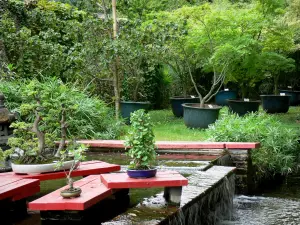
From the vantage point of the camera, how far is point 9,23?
11531 millimetres

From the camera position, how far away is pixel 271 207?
6.09 m

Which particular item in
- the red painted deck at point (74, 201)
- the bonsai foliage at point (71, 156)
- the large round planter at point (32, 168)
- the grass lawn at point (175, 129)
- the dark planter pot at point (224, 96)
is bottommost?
the grass lawn at point (175, 129)

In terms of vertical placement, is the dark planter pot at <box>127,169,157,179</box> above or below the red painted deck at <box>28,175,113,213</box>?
above

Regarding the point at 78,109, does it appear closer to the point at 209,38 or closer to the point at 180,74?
the point at 209,38

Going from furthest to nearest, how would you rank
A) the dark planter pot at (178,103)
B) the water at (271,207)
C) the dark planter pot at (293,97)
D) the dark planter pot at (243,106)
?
the dark planter pot at (293,97) → the dark planter pot at (243,106) → the dark planter pot at (178,103) → the water at (271,207)

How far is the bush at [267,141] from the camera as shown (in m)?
7.63

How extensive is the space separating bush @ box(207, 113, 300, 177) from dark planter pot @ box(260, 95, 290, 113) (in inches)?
303

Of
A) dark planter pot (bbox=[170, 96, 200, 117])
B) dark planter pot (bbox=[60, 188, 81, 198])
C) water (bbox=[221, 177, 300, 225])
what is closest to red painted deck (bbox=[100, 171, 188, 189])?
dark planter pot (bbox=[60, 188, 81, 198])

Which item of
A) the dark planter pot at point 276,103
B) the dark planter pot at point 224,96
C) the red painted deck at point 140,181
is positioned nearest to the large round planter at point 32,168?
the red painted deck at point 140,181

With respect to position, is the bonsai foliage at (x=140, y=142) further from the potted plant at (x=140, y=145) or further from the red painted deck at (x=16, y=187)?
the red painted deck at (x=16, y=187)

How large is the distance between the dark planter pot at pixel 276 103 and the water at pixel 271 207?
8.70 metres

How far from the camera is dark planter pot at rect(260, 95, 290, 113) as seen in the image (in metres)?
15.8

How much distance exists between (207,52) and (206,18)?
150cm

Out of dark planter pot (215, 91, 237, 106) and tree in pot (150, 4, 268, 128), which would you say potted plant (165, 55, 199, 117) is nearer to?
tree in pot (150, 4, 268, 128)
